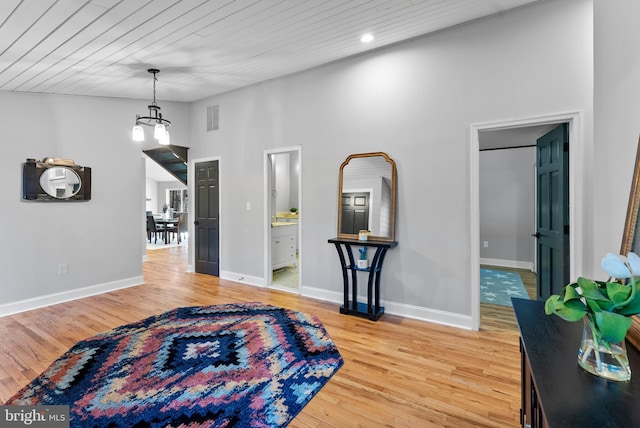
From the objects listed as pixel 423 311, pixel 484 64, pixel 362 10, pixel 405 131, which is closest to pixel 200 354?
pixel 423 311

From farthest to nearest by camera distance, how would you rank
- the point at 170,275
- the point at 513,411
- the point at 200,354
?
the point at 170,275, the point at 200,354, the point at 513,411

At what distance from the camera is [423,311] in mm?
3318

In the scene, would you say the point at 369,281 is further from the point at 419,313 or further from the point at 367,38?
the point at 367,38

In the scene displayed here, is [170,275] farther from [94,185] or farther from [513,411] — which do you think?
[513,411]

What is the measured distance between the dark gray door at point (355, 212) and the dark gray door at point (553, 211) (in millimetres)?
1856

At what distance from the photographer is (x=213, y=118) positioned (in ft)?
16.7

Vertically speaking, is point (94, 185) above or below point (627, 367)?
above

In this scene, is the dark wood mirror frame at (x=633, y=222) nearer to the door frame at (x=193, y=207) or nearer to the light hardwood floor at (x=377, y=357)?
the light hardwood floor at (x=377, y=357)

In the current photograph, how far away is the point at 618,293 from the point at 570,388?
291 mm

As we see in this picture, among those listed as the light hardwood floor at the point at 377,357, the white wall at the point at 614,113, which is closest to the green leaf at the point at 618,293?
the white wall at the point at 614,113

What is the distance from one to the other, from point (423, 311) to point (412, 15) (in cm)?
291

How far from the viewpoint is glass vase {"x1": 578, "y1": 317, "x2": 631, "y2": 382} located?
0.86 meters

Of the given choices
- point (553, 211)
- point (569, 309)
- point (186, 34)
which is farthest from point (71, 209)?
point (553, 211)

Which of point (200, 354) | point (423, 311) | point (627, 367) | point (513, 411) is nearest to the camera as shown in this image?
point (627, 367)
